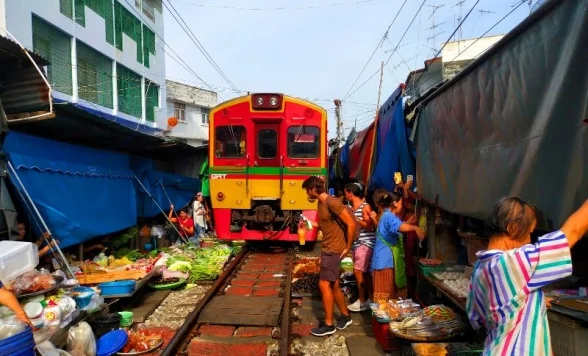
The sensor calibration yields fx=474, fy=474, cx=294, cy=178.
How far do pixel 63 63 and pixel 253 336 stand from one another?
46.3ft

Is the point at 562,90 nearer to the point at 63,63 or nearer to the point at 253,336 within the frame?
the point at 253,336

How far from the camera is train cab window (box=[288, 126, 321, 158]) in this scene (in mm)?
10125

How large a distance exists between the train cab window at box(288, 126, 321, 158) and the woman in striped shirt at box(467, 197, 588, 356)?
8.10 metres

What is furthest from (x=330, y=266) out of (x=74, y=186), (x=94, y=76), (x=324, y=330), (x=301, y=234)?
→ (x=94, y=76)

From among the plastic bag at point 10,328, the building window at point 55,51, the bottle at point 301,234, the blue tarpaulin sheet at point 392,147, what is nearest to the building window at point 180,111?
the building window at point 55,51

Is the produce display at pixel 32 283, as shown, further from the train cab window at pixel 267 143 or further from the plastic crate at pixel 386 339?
the train cab window at pixel 267 143

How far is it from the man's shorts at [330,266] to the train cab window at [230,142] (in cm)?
534

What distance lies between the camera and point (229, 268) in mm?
8203

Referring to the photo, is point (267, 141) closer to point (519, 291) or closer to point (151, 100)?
point (519, 291)

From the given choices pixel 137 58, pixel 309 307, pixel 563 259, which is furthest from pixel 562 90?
pixel 137 58

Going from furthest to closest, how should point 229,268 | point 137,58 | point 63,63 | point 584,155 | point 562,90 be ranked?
point 137,58
point 63,63
point 229,268
point 562,90
point 584,155

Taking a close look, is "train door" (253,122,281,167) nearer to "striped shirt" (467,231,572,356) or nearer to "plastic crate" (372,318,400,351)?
"plastic crate" (372,318,400,351)

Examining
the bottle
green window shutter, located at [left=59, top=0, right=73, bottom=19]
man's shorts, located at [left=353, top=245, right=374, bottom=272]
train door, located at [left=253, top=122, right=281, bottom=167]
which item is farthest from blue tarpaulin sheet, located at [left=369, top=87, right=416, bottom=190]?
green window shutter, located at [left=59, top=0, right=73, bottom=19]

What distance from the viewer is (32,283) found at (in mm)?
4605
